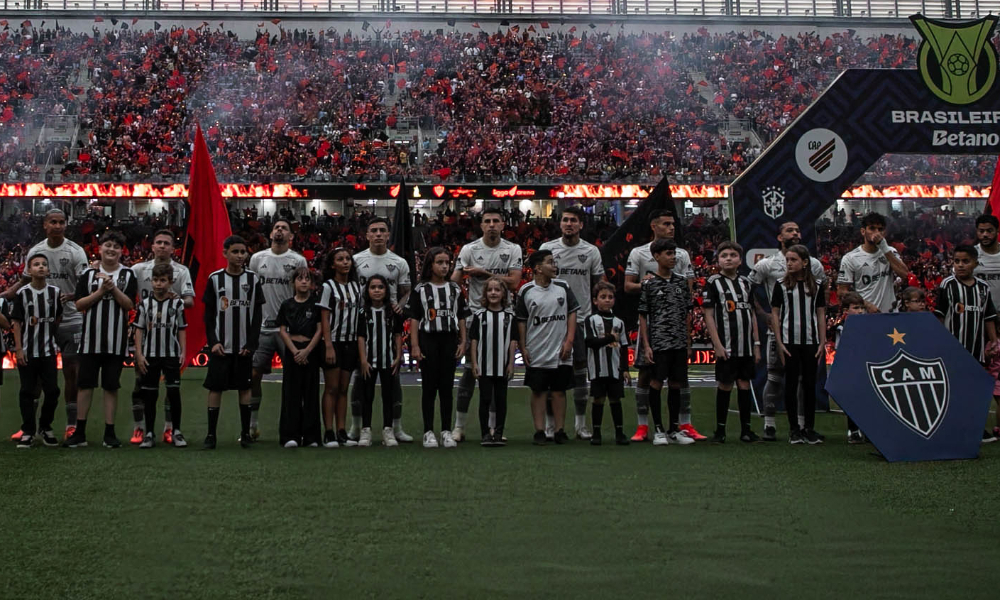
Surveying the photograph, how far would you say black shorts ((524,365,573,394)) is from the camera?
8.80m

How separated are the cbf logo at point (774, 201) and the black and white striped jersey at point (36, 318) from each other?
24.9ft

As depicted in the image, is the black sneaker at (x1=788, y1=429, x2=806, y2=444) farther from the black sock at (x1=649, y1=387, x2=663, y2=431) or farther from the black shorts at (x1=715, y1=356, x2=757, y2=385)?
the black sock at (x1=649, y1=387, x2=663, y2=431)

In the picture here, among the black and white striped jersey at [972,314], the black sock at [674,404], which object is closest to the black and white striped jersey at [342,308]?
the black sock at [674,404]

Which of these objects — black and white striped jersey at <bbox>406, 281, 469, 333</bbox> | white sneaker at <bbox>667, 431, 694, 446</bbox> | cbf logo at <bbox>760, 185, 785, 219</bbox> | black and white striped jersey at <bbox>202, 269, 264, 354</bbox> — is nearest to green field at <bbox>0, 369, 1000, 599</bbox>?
white sneaker at <bbox>667, 431, 694, 446</bbox>

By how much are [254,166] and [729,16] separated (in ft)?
68.4

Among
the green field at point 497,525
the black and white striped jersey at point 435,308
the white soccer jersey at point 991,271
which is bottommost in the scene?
the green field at point 497,525

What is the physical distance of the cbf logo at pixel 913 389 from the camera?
295 inches

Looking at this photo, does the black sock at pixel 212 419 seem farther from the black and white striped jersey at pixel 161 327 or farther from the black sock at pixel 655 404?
the black sock at pixel 655 404

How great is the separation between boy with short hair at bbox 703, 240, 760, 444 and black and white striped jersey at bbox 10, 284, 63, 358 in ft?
18.4

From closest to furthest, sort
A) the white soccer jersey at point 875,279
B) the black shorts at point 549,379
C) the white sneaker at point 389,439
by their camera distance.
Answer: the white sneaker at point 389,439
the black shorts at point 549,379
the white soccer jersey at point 875,279

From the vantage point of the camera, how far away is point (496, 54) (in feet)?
128

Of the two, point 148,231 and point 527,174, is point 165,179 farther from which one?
point 527,174

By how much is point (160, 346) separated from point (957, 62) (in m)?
9.04

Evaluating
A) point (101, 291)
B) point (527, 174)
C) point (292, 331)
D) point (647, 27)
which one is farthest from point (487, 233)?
point (647, 27)
